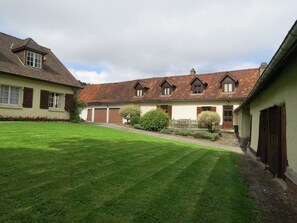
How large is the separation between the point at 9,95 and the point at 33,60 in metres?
3.77

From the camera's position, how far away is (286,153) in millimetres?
6695

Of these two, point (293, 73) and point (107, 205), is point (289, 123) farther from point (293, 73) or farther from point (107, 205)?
point (107, 205)

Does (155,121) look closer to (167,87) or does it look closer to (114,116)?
(167,87)

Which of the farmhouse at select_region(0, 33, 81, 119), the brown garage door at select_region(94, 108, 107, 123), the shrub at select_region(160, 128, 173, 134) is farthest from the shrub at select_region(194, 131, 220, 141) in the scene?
the brown garage door at select_region(94, 108, 107, 123)

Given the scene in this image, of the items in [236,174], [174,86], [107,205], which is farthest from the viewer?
[174,86]

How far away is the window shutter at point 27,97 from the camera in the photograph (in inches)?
781

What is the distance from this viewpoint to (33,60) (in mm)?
21500

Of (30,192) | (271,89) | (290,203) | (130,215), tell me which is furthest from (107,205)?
(271,89)

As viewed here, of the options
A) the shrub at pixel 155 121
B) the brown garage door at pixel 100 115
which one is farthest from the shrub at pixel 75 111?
the brown garage door at pixel 100 115

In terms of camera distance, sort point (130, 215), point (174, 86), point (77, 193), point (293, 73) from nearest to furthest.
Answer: point (130, 215) → point (77, 193) → point (293, 73) → point (174, 86)

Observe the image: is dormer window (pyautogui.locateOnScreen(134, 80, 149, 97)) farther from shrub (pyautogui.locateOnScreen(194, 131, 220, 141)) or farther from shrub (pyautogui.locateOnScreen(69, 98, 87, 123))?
shrub (pyautogui.locateOnScreen(194, 131, 220, 141))

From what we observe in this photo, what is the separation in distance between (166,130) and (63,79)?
32.3 feet

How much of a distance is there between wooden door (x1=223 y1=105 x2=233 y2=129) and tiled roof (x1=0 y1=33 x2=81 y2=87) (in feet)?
49.6

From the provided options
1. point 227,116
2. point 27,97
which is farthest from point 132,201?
point 227,116
